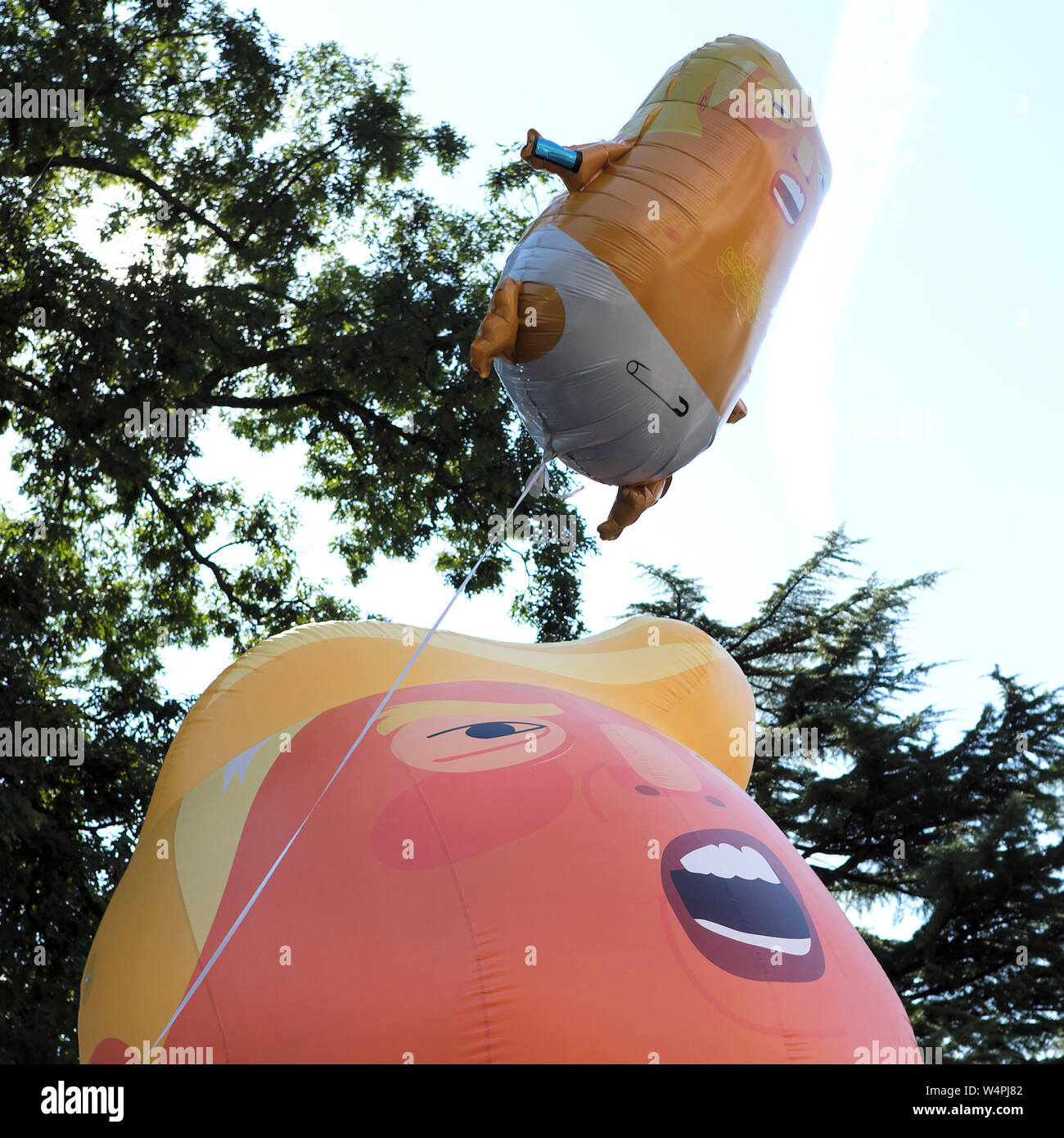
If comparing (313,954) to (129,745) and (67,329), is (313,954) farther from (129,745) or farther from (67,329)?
(67,329)

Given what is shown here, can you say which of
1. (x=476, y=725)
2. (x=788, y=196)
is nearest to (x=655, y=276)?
(x=788, y=196)

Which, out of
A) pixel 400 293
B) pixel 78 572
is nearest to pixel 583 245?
pixel 400 293

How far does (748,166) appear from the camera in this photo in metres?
5.35

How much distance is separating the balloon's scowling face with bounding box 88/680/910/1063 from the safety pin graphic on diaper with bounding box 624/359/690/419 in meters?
1.56

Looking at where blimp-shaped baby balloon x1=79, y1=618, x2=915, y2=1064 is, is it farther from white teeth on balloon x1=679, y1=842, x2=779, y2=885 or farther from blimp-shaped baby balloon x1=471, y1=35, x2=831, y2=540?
blimp-shaped baby balloon x1=471, y1=35, x2=831, y2=540

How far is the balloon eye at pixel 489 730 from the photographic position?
4.52 metres

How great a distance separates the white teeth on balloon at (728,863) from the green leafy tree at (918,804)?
952cm

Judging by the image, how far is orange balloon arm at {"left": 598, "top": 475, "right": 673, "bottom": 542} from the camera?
5668 millimetres

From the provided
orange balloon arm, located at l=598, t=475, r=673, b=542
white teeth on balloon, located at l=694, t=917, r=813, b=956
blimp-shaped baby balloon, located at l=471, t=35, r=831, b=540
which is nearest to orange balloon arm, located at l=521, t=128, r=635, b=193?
blimp-shaped baby balloon, located at l=471, t=35, r=831, b=540

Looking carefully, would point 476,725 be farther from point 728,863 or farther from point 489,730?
point 728,863

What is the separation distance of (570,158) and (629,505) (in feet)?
5.38

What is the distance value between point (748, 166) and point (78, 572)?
10.3 m

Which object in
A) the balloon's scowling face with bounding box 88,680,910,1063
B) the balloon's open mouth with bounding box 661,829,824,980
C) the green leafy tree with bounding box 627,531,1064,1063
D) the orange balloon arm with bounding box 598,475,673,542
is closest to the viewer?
the balloon's scowling face with bounding box 88,680,910,1063

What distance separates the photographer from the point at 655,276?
4.99 m
